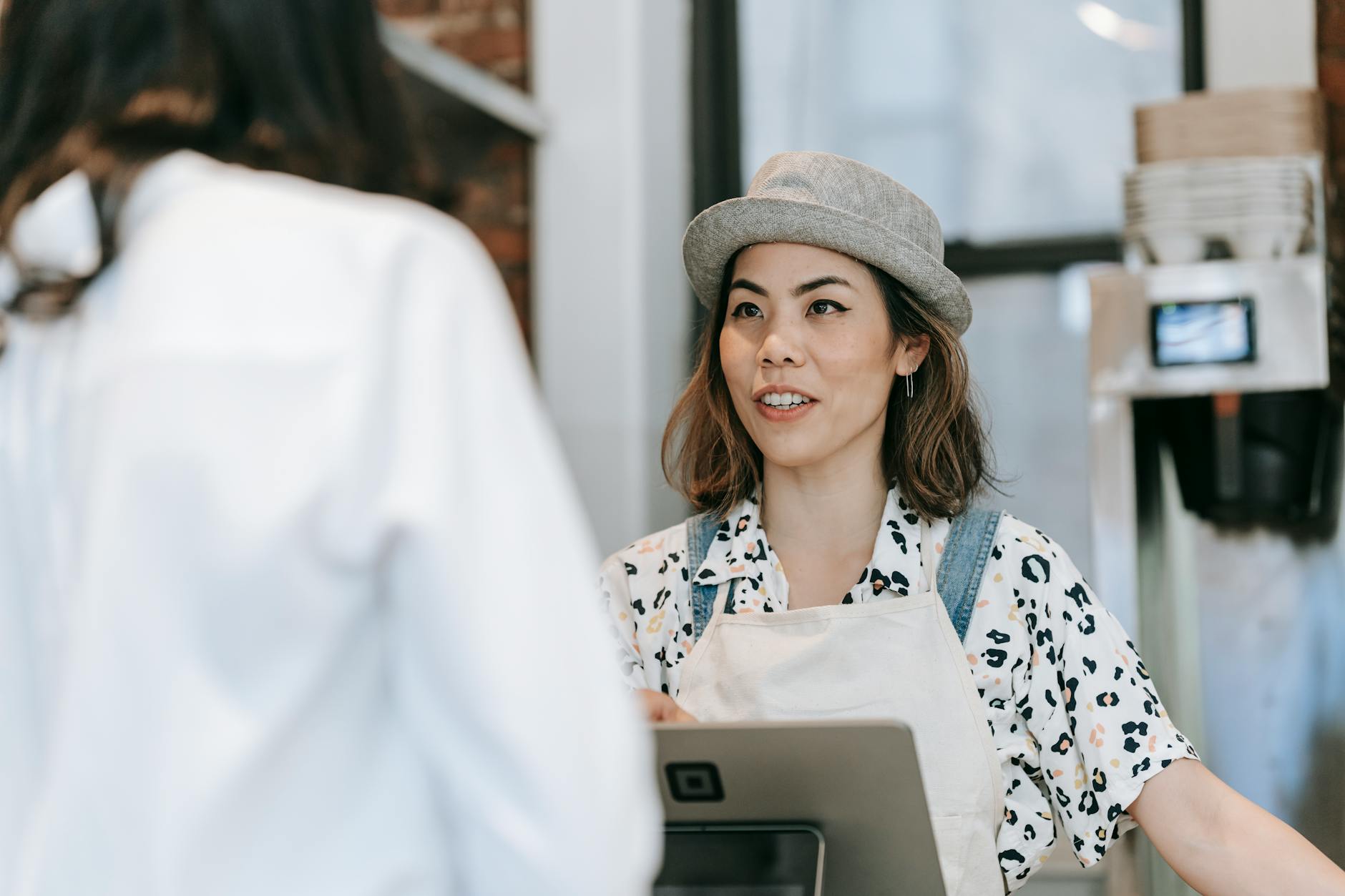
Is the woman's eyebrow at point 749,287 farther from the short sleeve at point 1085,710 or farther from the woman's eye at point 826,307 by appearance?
the short sleeve at point 1085,710

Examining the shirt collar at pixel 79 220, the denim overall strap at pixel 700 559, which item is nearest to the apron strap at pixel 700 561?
the denim overall strap at pixel 700 559

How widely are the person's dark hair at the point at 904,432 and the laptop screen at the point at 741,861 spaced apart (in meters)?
0.63

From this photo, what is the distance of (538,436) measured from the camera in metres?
0.69

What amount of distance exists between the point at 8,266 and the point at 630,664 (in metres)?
1.03

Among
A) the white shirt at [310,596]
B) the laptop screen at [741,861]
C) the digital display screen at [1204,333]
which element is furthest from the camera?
the digital display screen at [1204,333]

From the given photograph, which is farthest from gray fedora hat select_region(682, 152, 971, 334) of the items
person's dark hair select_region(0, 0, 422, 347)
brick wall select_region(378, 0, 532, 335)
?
brick wall select_region(378, 0, 532, 335)

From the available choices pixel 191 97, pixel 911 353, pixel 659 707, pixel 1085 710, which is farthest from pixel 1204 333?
pixel 191 97

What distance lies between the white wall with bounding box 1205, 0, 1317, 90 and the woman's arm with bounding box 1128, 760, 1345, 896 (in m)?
1.68

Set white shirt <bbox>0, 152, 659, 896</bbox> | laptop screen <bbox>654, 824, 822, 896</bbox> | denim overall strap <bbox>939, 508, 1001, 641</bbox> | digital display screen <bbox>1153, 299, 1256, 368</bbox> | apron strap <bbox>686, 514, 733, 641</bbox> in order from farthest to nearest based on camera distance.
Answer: digital display screen <bbox>1153, 299, 1256, 368</bbox>
apron strap <bbox>686, 514, 733, 641</bbox>
denim overall strap <bbox>939, 508, 1001, 641</bbox>
laptop screen <bbox>654, 824, 822, 896</bbox>
white shirt <bbox>0, 152, 659, 896</bbox>

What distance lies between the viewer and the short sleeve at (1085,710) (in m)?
1.41

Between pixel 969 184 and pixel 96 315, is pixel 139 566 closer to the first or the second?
pixel 96 315

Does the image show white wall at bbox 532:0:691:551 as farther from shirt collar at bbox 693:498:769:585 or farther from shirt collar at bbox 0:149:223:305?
shirt collar at bbox 0:149:223:305

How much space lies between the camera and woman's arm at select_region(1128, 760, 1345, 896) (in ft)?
4.26

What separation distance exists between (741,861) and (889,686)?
1.59 feet
